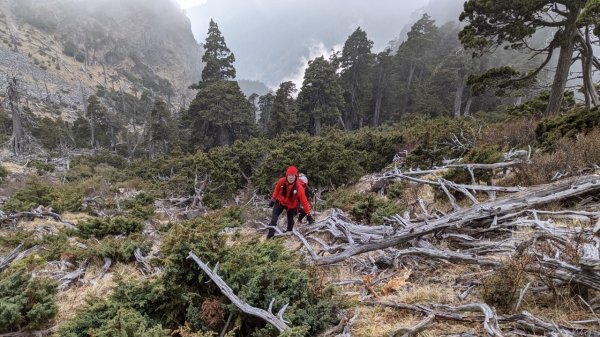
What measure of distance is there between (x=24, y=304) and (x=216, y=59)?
3422 centimetres

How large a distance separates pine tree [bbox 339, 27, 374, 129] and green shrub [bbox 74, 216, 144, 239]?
32222mm

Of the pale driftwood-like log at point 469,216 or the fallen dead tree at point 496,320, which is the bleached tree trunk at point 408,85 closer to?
the pale driftwood-like log at point 469,216

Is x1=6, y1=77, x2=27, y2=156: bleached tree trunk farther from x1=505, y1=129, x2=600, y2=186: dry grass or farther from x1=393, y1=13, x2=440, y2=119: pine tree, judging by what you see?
x1=393, y1=13, x2=440, y2=119: pine tree

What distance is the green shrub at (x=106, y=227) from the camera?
7824 millimetres

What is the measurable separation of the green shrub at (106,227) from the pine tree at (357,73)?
3222 cm

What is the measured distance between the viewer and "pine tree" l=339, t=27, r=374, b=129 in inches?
1502

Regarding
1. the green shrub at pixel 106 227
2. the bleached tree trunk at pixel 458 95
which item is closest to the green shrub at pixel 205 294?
the green shrub at pixel 106 227

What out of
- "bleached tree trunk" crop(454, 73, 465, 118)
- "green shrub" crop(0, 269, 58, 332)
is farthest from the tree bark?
"bleached tree trunk" crop(454, 73, 465, 118)

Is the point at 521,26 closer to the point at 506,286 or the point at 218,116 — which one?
the point at 506,286

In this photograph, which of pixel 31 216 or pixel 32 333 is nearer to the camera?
pixel 32 333

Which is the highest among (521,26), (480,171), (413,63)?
(413,63)

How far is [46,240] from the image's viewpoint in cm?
705

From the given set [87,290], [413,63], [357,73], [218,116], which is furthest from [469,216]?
[413,63]

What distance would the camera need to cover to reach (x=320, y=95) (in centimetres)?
3331
